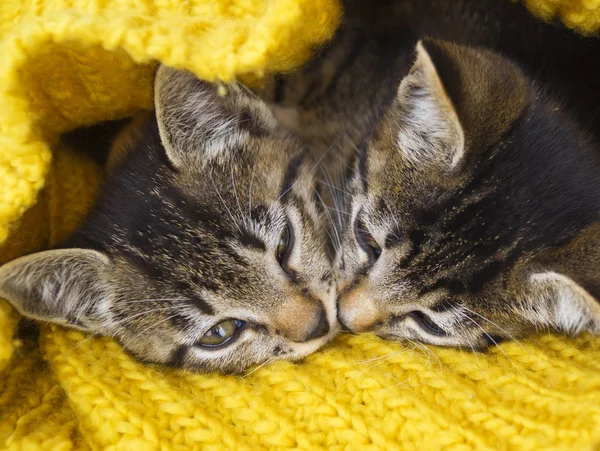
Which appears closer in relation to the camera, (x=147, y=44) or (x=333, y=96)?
(x=147, y=44)

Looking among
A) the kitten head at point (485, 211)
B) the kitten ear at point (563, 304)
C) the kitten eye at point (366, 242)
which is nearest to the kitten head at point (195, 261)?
the kitten eye at point (366, 242)

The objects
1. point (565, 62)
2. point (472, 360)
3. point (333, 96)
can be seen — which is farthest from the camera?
point (333, 96)

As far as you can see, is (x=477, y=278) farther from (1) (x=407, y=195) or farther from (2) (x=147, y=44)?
(2) (x=147, y=44)

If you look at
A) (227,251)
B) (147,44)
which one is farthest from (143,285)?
(147,44)

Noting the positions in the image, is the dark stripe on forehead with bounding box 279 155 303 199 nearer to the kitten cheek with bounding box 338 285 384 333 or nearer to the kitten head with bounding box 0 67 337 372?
the kitten head with bounding box 0 67 337 372

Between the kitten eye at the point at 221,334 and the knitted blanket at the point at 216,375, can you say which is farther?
the kitten eye at the point at 221,334

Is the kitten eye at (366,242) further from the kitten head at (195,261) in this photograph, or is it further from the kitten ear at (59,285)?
the kitten ear at (59,285)

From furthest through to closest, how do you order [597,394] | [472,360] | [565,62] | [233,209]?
[565,62], [233,209], [472,360], [597,394]
